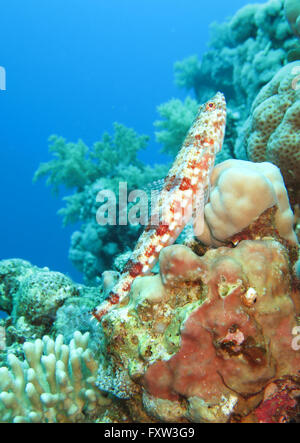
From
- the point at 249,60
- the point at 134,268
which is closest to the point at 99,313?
the point at 134,268

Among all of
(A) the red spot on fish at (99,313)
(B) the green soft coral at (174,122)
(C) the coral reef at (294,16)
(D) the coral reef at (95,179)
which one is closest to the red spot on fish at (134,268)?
(A) the red spot on fish at (99,313)

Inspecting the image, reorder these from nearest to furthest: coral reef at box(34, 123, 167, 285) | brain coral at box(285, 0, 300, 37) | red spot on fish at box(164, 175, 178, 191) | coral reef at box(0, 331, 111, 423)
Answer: coral reef at box(0, 331, 111, 423) < red spot on fish at box(164, 175, 178, 191) < brain coral at box(285, 0, 300, 37) < coral reef at box(34, 123, 167, 285)

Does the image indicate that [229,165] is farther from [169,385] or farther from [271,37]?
[271,37]

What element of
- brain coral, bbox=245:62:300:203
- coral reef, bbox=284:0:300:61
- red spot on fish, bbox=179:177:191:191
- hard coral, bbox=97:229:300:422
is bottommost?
hard coral, bbox=97:229:300:422

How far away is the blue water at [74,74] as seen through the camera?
319ft

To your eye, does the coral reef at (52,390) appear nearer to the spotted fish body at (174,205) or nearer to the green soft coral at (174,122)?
the spotted fish body at (174,205)

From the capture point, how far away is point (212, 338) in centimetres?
191

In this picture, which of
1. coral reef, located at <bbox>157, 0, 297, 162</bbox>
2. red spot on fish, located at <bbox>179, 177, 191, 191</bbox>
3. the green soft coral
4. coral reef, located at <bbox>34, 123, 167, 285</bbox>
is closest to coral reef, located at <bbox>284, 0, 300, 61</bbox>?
coral reef, located at <bbox>157, 0, 297, 162</bbox>

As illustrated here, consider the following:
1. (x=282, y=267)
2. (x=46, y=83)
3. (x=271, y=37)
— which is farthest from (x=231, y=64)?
(x=46, y=83)

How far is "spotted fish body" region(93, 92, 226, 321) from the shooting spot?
3.08 meters

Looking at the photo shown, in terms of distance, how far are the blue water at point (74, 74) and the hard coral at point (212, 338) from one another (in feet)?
296

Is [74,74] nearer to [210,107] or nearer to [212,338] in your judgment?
[210,107]

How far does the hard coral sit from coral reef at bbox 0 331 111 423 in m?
0.62

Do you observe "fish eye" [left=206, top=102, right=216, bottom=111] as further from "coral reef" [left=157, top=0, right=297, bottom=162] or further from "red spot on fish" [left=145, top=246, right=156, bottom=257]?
"coral reef" [left=157, top=0, right=297, bottom=162]
